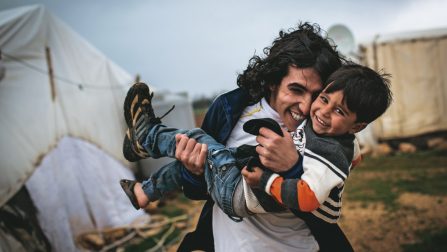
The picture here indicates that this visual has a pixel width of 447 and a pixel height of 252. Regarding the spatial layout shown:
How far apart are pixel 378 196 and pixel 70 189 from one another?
5.01 metres

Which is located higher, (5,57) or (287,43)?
(5,57)

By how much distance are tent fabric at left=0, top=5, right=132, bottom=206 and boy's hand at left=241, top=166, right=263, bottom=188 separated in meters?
3.65

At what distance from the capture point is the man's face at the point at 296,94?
5.82ft

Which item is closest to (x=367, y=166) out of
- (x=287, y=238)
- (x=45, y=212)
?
(x=45, y=212)

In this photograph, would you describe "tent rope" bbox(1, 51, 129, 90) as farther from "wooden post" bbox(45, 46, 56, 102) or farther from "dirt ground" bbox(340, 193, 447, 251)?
"dirt ground" bbox(340, 193, 447, 251)

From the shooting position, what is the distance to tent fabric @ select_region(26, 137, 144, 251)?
4777 millimetres

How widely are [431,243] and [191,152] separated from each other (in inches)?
151

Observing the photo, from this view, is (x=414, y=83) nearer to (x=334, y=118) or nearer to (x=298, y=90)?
(x=298, y=90)

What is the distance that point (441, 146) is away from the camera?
9.41 metres

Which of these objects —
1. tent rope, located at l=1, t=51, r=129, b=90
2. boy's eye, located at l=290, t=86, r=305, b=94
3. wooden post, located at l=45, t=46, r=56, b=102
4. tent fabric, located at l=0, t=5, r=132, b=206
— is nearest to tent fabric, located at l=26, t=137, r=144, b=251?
tent fabric, located at l=0, t=5, r=132, b=206

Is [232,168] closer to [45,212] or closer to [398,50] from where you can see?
[45,212]

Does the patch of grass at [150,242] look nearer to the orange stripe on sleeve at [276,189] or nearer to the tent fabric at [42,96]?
the tent fabric at [42,96]

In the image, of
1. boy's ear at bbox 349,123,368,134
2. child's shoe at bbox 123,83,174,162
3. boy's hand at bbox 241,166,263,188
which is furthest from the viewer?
child's shoe at bbox 123,83,174,162

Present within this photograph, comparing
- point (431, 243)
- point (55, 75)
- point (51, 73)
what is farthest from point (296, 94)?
Result: point (55, 75)
